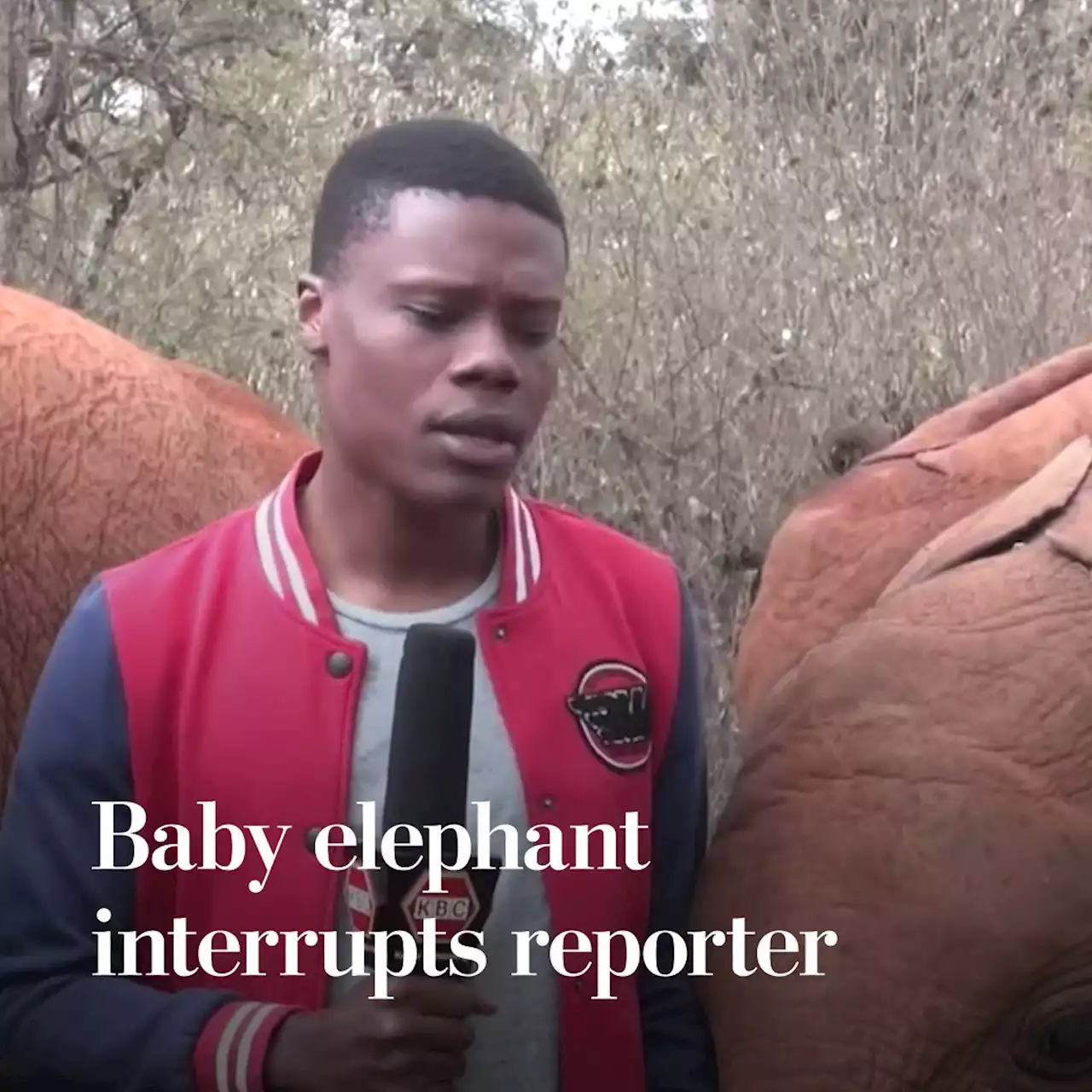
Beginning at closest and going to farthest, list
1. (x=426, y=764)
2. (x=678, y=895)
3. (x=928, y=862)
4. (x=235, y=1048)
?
(x=426, y=764) → (x=235, y=1048) → (x=928, y=862) → (x=678, y=895)

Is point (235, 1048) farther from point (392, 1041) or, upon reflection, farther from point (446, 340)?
point (446, 340)

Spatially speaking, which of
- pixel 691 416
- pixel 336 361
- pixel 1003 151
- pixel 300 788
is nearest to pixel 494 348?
pixel 336 361

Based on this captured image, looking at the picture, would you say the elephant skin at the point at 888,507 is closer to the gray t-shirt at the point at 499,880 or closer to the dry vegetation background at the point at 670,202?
the gray t-shirt at the point at 499,880

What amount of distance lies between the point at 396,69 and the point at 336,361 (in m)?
3.78

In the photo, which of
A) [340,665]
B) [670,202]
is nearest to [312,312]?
[340,665]

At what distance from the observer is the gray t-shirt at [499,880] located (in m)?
1.17

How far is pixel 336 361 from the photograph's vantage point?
1188 mm

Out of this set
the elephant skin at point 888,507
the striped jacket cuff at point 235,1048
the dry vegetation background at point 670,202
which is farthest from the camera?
the dry vegetation background at point 670,202

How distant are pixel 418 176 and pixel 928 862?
2.11 feet

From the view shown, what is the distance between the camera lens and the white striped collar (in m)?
1.20

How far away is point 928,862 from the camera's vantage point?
118cm

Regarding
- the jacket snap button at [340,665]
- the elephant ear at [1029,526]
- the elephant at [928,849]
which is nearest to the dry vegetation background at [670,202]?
the elephant ear at [1029,526]

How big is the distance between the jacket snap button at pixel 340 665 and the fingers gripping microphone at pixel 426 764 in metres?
0.21

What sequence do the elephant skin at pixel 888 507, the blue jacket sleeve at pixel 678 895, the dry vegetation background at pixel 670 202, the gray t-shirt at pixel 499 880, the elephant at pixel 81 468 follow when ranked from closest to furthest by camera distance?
the gray t-shirt at pixel 499 880 < the blue jacket sleeve at pixel 678 895 < the elephant skin at pixel 888 507 < the elephant at pixel 81 468 < the dry vegetation background at pixel 670 202
